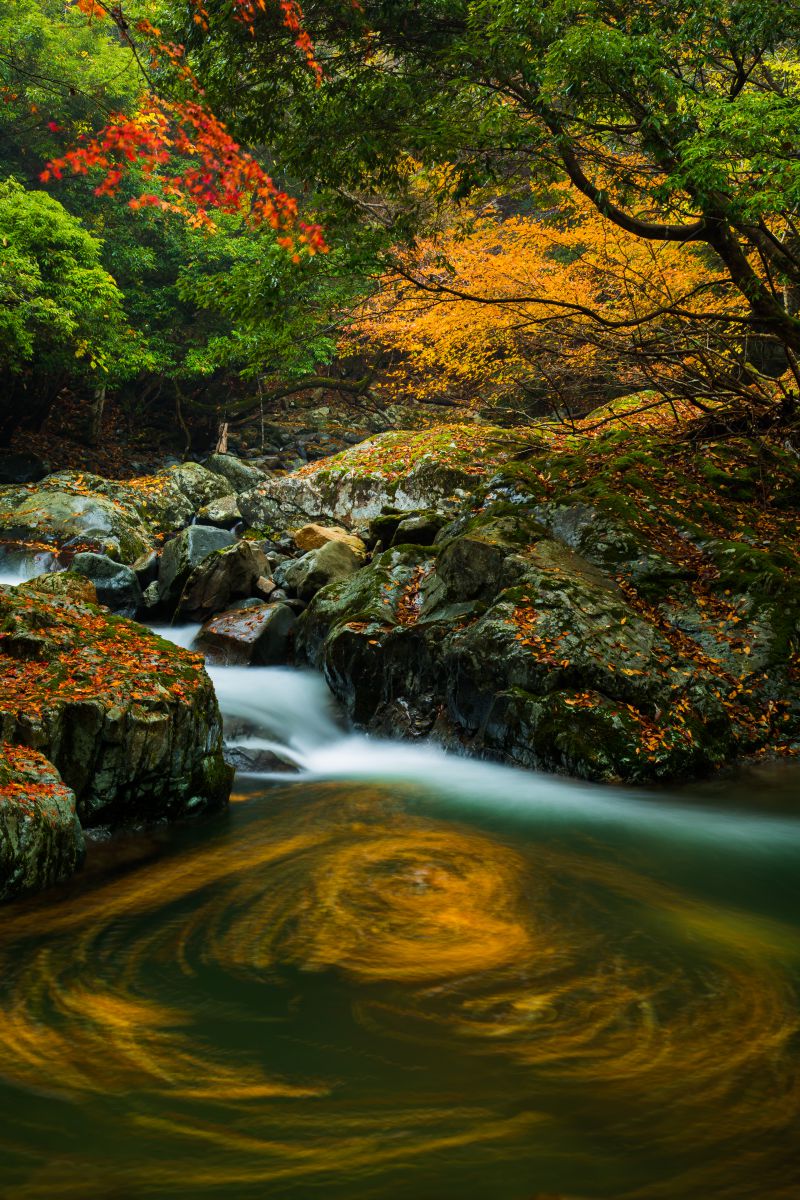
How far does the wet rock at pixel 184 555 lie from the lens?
11383mm

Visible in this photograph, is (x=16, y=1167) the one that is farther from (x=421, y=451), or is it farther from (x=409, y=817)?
(x=421, y=451)

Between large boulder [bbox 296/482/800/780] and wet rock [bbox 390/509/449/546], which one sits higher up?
wet rock [bbox 390/509/449/546]

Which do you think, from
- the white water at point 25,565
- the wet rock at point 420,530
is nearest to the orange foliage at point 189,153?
the wet rock at point 420,530

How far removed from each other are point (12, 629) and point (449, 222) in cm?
1340

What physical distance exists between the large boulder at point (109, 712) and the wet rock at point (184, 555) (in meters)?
5.27

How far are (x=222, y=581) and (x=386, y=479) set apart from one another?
4153mm

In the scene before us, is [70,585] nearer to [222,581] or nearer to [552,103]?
[222,581]

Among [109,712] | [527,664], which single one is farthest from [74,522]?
[527,664]

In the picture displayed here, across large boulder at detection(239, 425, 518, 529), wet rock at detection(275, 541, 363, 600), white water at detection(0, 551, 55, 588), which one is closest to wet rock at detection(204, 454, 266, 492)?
large boulder at detection(239, 425, 518, 529)

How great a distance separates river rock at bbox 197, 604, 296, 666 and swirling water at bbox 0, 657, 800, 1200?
4358 mm

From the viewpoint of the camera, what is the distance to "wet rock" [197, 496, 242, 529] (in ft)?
47.1

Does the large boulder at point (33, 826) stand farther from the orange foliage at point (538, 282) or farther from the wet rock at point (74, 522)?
the orange foliage at point (538, 282)

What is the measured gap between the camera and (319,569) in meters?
10.4

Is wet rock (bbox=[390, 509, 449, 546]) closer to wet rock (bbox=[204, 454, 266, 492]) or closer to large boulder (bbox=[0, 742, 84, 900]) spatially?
large boulder (bbox=[0, 742, 84, 900])
